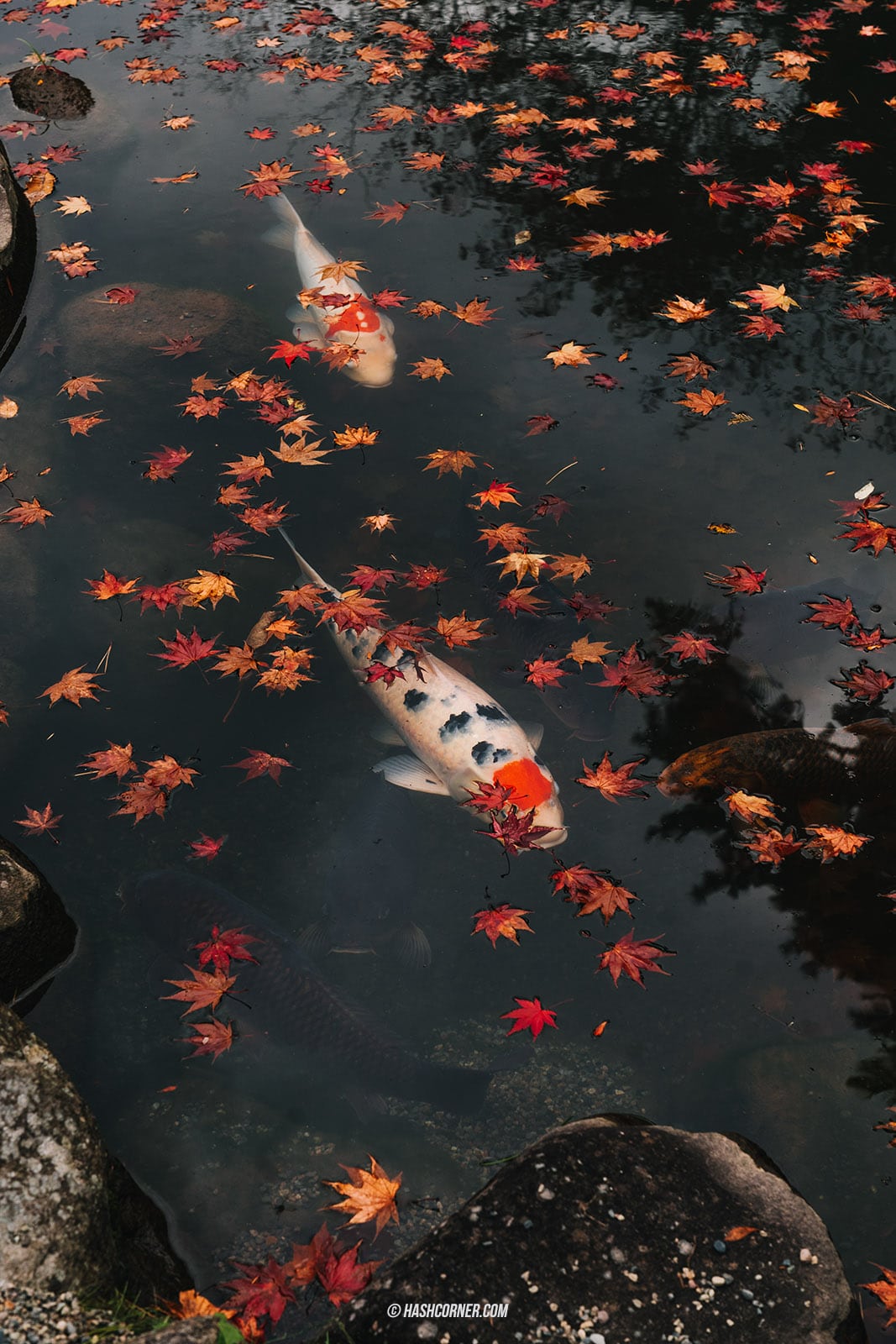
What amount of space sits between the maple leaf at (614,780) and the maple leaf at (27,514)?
351 cm

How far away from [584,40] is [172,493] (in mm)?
7224

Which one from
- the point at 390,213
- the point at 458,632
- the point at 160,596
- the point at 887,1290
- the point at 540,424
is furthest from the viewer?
the point at 390,213

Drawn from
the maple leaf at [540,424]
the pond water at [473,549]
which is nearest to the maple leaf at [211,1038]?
the pond water at [473,549]

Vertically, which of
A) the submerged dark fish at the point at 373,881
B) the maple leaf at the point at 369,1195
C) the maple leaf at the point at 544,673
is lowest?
the maple leaf at the point at 369,1195

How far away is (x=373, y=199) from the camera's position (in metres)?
7.77

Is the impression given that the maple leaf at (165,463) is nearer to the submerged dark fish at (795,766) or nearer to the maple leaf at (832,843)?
the submerged dark fish at (795,766)

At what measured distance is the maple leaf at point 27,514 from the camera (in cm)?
548

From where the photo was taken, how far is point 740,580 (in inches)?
199

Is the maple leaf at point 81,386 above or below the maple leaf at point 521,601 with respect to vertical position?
above

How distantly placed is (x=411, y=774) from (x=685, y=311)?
4.09m

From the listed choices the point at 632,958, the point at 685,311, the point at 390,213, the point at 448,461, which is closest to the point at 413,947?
the point at 632,958

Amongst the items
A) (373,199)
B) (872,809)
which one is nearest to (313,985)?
(872,809)

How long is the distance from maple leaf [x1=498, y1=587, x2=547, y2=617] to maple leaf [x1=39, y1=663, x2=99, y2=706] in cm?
219

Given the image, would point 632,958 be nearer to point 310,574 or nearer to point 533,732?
point 533,732
